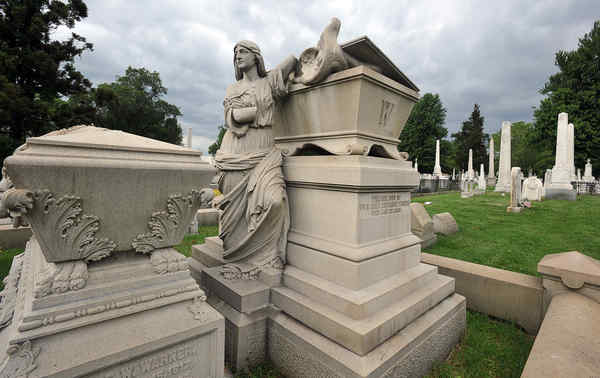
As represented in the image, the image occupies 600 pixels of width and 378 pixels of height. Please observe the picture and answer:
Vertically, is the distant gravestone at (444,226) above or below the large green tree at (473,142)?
below

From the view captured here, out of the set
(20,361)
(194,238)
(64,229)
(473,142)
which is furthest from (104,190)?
(473,142)

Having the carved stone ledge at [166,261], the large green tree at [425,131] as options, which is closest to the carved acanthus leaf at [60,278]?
the carved stone ledge at [166,261]

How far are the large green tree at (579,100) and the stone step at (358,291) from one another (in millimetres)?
31826

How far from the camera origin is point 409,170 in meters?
3.13

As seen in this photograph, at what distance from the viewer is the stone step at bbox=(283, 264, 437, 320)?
221cm

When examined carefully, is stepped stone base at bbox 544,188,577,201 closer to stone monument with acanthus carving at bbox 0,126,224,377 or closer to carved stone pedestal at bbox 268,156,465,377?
carved stone pedestal at bbox 268,156,465,377

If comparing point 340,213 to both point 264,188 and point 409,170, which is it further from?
point 409,170

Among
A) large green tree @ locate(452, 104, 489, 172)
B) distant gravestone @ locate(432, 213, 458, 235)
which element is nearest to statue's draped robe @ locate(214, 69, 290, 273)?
distant gravestone @ locate(432, 213, 458, 235)

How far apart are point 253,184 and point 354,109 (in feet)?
4.13

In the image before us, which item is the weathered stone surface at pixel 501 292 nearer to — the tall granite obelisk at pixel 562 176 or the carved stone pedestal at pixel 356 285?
the carved stone pedestal at pixel 356 285

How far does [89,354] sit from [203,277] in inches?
63.0

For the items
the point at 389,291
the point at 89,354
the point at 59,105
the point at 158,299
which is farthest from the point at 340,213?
the point at 59,105

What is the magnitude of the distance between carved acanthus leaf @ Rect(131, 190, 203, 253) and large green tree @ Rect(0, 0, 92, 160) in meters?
12.5

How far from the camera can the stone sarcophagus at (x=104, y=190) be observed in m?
1.53
